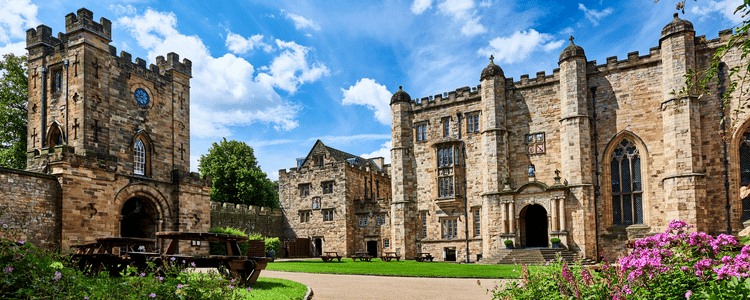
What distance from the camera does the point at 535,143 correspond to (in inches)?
1227

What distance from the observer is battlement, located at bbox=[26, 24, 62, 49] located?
24.1m

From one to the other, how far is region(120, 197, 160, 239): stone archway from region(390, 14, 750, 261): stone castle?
16.2 m

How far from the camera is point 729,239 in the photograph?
722 cm

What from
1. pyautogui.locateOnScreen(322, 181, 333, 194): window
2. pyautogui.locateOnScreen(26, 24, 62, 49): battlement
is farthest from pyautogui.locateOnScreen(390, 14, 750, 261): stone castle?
pyautogui.locateOnScreen(26, 24, 62, 49): battlement

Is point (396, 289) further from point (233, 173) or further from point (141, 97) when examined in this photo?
point (233, 173)

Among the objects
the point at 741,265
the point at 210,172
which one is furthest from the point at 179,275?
the point at 210,172

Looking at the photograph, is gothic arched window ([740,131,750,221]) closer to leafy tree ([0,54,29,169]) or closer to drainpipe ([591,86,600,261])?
drainpipe ([591,86,600,261])

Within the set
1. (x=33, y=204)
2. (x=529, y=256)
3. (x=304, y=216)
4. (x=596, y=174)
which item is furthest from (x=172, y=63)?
(x=596, y=174)

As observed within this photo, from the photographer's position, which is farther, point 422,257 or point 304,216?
point 304,216

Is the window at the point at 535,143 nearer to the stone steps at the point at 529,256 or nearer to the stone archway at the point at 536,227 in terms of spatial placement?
the stone archway at the point at 536,227

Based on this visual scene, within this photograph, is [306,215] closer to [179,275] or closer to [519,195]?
[519,195]

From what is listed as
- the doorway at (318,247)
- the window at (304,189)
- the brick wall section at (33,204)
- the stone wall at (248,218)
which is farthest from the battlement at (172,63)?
the doorway at (318,247)

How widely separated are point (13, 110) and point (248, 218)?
1778 centimetres

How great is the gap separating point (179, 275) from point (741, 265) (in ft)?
24.6
